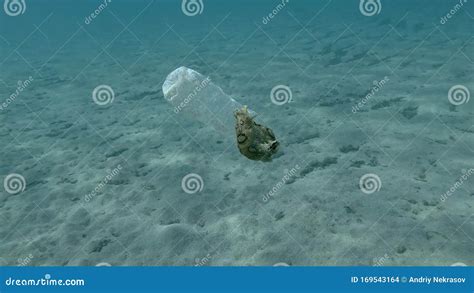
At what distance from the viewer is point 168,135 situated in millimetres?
10633

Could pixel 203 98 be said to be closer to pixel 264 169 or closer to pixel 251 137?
pixel 264 169

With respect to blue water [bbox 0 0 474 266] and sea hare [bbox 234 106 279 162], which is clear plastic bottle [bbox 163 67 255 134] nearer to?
blue water [bbox 0 0 474 266]

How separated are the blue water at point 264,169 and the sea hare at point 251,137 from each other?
1305mm

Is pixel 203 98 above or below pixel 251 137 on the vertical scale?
above

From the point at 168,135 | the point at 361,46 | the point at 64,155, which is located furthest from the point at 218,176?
the point at 361,46

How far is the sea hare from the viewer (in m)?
6.07

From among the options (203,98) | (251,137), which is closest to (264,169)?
(251,137)

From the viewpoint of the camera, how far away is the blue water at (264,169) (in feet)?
20.7

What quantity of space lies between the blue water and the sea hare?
1305 millimetres

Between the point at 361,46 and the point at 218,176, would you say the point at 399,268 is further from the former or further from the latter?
the point at 361,46

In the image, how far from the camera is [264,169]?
8.29m

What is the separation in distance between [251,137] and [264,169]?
2287mm

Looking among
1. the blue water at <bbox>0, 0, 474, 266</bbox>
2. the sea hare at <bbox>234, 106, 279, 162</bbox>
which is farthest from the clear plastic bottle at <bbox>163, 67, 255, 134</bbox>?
the sea hare at <bbox>234, 106, 279, 162</bbox>

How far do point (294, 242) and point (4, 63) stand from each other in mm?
26543
